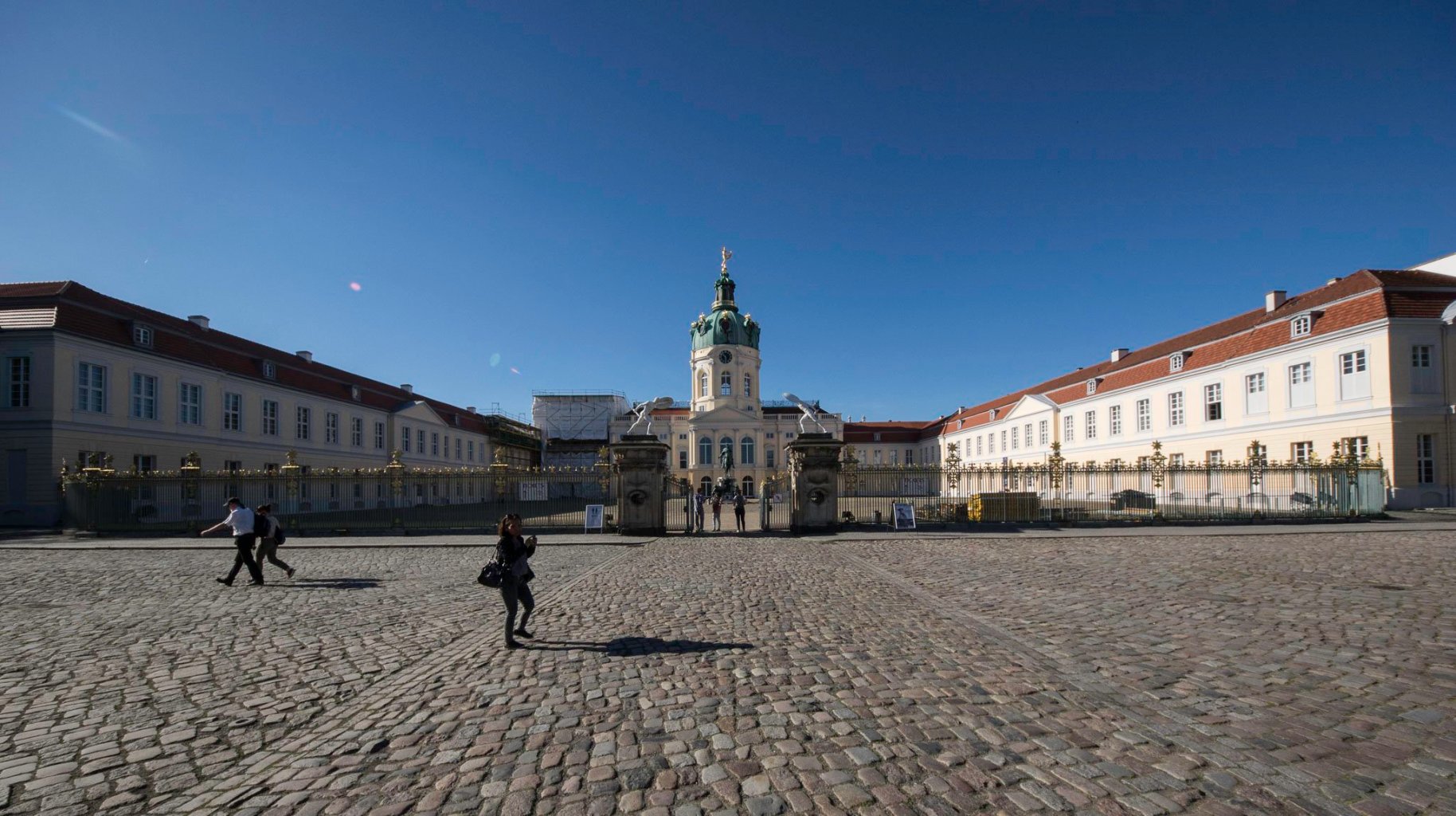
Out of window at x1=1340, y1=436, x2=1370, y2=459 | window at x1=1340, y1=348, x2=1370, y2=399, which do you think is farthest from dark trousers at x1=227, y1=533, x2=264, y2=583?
window at x1=1340, y1=348, x2=1370, y2=399

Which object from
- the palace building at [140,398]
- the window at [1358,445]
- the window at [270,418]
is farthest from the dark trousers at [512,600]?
the window at [270,418]

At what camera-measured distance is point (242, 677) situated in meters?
5.89

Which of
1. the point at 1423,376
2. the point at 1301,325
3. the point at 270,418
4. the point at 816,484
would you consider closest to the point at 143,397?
the point at 270,418

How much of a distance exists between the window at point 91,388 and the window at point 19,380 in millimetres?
1322

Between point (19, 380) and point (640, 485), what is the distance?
24380 millimetres

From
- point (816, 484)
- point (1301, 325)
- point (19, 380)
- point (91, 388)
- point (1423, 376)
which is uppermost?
point (1301, 325)

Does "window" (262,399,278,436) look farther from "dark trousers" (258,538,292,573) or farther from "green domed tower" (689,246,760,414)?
"green domed tower" (689,246,760,414)

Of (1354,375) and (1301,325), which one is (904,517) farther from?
(1301,325)

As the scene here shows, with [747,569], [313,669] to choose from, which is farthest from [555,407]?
[313,669]

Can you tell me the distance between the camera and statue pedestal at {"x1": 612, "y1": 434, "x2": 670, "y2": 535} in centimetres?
1981

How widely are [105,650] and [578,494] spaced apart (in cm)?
1676

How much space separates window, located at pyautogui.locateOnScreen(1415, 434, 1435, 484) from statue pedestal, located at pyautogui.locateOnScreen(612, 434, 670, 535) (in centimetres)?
2991

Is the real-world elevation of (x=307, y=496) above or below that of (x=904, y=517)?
above

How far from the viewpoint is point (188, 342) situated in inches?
1203
